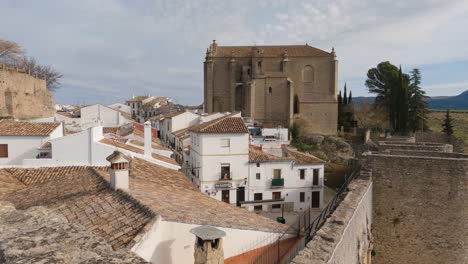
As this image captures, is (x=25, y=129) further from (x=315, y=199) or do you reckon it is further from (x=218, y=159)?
(x=315, y=199)

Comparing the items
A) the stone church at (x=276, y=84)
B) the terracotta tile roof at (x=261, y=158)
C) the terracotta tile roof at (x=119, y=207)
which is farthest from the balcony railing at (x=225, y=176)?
the stone church at (x=276, y=84)

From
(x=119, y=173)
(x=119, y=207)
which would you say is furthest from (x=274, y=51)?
(x=119, y=207)

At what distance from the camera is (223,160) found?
19.9 meters

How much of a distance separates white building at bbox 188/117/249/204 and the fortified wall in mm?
17552

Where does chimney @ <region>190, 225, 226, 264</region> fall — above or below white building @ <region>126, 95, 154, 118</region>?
below

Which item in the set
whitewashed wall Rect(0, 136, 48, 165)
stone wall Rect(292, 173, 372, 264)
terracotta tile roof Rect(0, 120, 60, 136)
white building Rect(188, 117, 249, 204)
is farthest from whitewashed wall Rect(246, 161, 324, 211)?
whitewashed wall Rect(0, 136, 48, 165)

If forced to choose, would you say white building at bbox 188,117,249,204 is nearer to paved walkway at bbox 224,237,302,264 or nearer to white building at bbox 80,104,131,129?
paved walkway at bbox 224,237,302,264

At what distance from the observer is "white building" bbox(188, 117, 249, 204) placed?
64.6ft

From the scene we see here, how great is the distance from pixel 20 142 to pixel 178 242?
11.7m

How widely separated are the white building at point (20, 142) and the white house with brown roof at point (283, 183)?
35.0ft

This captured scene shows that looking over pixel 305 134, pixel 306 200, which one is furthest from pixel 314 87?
pixel 306 200

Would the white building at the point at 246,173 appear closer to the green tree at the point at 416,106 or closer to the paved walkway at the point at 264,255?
the paved walkway at the point at 264,255

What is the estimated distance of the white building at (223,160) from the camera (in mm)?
19688

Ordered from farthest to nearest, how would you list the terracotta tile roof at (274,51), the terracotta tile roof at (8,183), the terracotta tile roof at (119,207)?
the terracotta tile roof at (274,51) < the terracotta tile roof at (8,183) < the terracotta tile roof at (119,207)
